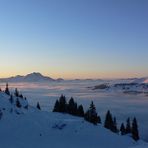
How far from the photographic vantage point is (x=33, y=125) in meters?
109

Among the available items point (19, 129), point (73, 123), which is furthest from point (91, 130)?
point (19, 129)

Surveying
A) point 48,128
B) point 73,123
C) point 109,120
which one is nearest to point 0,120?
point 48,128

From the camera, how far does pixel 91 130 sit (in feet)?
365

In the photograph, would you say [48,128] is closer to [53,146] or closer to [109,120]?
[53,146]

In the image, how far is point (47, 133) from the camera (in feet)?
348

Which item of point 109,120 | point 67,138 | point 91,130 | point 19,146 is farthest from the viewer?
point 109,120

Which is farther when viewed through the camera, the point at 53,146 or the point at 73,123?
the point at 73,123

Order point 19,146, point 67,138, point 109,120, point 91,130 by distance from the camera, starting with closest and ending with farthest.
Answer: point 19,146 < point 67,138 < point 91,130 < point 109,120

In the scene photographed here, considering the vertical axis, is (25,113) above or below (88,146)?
above

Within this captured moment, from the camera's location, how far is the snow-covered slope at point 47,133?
99.9m

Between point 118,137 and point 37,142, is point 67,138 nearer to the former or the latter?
point 37,142

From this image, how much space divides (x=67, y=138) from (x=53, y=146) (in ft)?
22.4

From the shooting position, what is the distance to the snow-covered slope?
99.9 metres

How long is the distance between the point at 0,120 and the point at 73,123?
21199 millimetres
